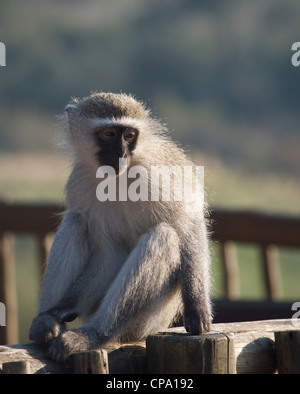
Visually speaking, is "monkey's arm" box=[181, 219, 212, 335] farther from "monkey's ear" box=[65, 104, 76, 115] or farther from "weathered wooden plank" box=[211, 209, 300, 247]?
"weathered wooden plank" box=[211, 209, 300, 247]

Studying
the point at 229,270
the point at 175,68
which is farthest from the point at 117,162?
the point at 175,68

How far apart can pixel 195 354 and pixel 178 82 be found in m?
14.5

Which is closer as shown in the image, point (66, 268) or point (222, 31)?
point (66, 268)

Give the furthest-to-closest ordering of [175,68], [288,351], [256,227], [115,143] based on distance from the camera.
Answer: [175,68] → [256,227] → [115,143] → [288,351]

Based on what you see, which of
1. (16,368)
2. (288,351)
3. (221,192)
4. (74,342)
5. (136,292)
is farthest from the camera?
(221,192)

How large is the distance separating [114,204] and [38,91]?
1303 cm

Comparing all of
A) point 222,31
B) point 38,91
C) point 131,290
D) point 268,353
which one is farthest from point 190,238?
point 222,31

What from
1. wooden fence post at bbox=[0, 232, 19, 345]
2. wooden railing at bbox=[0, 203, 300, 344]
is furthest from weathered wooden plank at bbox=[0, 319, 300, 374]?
wooden fence post at bbox=[0, 232, 19, 345]

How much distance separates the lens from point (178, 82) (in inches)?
674

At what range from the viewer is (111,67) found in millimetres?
17094

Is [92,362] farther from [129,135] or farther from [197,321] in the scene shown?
[129,135]

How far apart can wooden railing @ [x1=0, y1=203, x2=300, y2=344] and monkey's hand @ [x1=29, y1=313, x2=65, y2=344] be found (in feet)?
8.41
